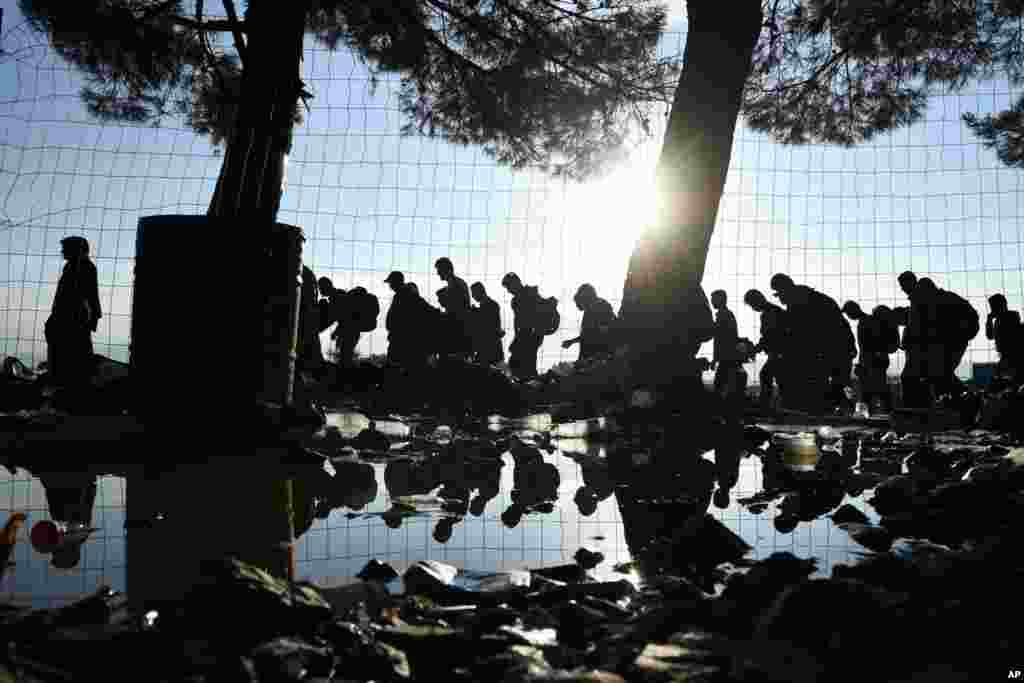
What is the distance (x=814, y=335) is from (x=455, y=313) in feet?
11.3

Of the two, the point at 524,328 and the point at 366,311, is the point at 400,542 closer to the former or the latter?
the point at 524,328

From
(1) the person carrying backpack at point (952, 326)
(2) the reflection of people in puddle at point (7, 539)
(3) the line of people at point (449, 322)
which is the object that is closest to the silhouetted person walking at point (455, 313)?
(3) the line of people at point (449, 322)

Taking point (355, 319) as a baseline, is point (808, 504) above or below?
below

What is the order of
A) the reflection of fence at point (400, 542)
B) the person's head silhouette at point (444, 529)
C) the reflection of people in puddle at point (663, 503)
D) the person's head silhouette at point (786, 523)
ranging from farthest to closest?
the person's head silhouette at point (786, 523), the person's head silhouette at point (444, 529), the reflection of people in puddle at point (663, 503), the reflection of fence at point (400, 542)

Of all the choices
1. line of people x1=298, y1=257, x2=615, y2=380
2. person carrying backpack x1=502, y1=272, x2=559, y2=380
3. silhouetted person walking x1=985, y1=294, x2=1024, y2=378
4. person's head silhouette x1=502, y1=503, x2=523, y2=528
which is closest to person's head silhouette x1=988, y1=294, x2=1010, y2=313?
silhouetted person walking x1=985, y1=294, x2=1024, y2=378

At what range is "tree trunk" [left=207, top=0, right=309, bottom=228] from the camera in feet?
11.4

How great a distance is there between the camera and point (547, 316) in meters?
9.40

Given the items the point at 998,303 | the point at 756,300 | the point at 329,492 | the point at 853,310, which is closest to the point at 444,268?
the point at 756,300

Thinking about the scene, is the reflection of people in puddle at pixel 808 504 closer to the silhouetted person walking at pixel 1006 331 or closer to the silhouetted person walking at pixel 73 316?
the silhouetted person walking at pixel 73 316

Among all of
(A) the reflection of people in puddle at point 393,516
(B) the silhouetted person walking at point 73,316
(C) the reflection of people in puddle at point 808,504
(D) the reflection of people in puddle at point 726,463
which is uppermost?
(B) the silhouetted person walking at point 73,316

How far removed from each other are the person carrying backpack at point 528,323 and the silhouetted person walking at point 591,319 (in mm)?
576

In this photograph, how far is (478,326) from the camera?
9.16 m

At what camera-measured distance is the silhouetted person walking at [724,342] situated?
8883 mm

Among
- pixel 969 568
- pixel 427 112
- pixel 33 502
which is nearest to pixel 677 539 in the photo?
pixel 969 568
